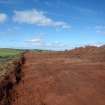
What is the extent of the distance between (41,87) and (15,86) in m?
2.11

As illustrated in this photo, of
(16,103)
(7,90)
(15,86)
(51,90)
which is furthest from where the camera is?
(15,86)

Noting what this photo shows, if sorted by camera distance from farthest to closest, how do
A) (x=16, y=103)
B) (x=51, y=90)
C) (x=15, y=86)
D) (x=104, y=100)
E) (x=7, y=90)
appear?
(x=15, y=86), (x=7, y=90), (x=51, y=90), (x=16, y=103), (x=104, y=100)

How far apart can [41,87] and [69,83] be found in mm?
1846

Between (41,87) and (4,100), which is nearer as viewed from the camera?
(4,100)

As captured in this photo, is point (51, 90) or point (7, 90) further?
point (7, 90)

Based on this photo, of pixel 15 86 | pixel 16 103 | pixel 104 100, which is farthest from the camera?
pixel 15 86

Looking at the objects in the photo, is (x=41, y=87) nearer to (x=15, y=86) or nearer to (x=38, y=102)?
(x=15, y=86)

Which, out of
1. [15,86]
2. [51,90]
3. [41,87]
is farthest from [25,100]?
[15,86]

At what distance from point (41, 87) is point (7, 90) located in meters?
2.05

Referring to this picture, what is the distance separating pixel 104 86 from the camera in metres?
15.9

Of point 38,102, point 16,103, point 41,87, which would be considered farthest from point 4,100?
point 41,87

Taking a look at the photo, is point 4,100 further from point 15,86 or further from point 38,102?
point 15,86

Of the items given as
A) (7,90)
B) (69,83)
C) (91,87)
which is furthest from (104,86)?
(7,90)

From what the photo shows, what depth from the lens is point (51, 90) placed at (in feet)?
50.9
